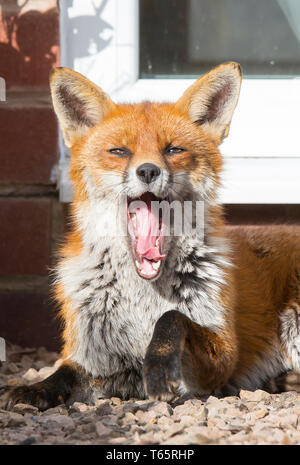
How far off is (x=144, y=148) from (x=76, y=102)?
0.38 meters

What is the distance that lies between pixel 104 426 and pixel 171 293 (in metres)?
0.61

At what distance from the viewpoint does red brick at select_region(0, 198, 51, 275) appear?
2916 millimetres

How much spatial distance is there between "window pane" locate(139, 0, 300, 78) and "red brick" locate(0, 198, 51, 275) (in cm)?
94

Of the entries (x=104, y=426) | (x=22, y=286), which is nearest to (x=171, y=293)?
(x=104, y=426)

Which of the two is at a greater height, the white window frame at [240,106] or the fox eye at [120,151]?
the white window frame at [240,106]

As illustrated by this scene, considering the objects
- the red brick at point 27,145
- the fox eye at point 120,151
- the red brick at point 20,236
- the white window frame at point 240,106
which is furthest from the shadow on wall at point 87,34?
the fox eye at point 120,151

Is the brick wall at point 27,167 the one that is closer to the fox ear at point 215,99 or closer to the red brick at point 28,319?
the red brick at point 28,319

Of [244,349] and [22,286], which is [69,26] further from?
[244,349]

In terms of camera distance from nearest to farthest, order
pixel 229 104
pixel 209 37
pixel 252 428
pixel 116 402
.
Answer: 1. pixel 252 428
2. pixel 116 402
3. pixel 229 104
4. pixel 209 37

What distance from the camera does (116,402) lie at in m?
2.08

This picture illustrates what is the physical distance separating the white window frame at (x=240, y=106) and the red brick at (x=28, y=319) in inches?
20.3

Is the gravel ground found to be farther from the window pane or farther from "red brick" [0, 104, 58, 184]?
the window pane

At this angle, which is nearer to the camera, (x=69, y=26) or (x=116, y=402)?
(x=116, y=402)

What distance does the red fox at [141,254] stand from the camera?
2.06m
